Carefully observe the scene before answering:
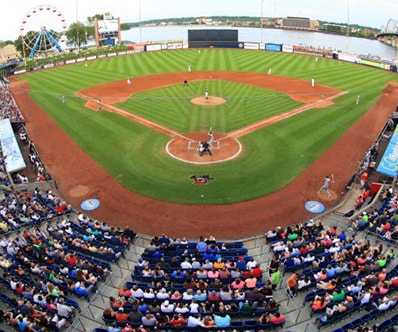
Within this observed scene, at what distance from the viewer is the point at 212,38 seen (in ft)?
294

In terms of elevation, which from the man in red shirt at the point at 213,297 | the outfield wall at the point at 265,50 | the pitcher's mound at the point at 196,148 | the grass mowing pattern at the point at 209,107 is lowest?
the man in red shirt at the point at 213,297

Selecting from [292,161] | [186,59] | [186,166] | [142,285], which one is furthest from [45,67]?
[142,285]

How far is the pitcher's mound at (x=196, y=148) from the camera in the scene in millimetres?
29828

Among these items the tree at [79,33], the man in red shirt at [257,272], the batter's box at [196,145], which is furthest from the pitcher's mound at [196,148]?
the tree at [79,33]

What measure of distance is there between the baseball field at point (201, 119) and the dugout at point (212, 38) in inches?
875

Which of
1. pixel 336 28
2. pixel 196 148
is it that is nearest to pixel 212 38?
pixel 196 148

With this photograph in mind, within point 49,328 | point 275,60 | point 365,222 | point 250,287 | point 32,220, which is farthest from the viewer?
point 275,60

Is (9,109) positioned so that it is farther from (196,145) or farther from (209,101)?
(196,145)

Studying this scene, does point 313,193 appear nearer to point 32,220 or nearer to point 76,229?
point 76,229

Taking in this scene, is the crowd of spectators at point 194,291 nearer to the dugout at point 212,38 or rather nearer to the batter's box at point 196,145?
the batter's box at point 196,145

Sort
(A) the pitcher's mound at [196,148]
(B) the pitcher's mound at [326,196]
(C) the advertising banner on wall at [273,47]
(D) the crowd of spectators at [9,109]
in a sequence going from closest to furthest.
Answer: (B) the pitcher's mound at [326,196]
(A) the pitcher's mound at [196,148]
(D) the crowd of spectators at [9,109]
(C) the advertising banner on wall at [273,47]

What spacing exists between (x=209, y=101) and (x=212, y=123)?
27.1ft

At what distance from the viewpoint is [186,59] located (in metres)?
74.5

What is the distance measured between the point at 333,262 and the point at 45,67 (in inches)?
2888
